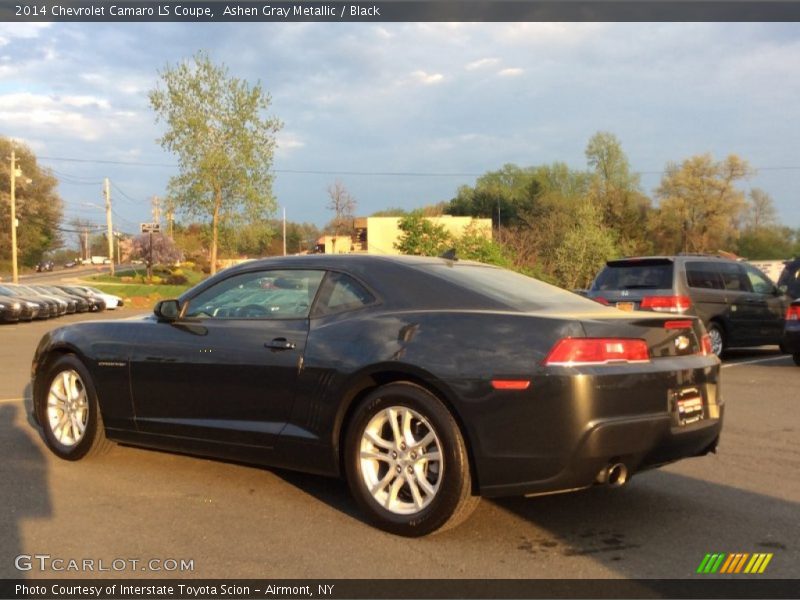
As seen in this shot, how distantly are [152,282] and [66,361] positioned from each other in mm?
56447

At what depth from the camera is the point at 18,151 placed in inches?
3219

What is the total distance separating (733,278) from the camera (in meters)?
12.9

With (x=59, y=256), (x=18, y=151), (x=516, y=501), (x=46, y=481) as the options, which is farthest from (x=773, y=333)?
(x=59, y=256)

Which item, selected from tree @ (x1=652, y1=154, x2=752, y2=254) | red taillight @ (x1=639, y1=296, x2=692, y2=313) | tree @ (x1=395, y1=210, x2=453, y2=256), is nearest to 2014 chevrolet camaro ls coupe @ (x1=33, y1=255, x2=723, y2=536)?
red taillight @ (x1=639, y1=296, x2=692, y2=313)

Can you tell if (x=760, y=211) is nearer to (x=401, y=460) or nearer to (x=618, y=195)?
(x=618, y=195)

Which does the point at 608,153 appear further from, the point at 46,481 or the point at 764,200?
the point at 46,481

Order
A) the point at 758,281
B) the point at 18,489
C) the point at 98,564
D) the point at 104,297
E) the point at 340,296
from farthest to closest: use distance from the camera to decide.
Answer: the point at 104,297 → the point at 758,281 → the point at 18,489 → the point at 340,296 → the point at 98,564

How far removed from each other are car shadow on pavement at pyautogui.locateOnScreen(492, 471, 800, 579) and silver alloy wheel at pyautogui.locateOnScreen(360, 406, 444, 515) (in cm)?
57

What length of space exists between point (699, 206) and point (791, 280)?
48311mm

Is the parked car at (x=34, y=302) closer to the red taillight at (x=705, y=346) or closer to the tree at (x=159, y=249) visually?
the red taillight at (x=705, y=346)

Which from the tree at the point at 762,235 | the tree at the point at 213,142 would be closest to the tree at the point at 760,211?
the tree at the point at 762,235

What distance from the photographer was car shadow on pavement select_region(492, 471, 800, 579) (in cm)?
387

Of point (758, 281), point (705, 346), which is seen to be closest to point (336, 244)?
point (758, 281)

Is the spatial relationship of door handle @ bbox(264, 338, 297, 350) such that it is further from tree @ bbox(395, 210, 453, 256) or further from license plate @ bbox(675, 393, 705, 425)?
tree @ bbox(395, 210, 453, 256)
